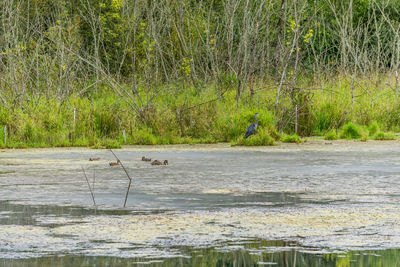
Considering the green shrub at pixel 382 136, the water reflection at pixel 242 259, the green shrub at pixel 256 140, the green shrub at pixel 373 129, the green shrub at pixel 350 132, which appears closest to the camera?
the water reflection at pixel 242 259

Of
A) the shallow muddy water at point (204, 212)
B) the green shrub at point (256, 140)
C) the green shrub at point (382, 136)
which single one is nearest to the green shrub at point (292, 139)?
the green shrub at point (256, 140)

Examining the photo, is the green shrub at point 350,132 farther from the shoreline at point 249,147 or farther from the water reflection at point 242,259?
the water reflection at point 242,259

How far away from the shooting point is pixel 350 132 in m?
22.7

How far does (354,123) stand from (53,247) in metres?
17.6

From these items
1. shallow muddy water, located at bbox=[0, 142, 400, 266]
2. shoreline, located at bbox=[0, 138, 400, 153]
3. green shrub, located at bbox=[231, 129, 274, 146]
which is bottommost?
shallow muddy water, located at bbox=[0, 142, 400, 266]

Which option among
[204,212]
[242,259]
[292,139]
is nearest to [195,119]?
[292,139]

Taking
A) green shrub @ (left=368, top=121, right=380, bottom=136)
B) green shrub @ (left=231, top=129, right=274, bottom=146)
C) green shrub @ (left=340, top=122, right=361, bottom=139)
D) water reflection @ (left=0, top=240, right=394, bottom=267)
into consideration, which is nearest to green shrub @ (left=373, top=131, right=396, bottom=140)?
green shrub @ (left=340, top=122, right=361, bottom=139)

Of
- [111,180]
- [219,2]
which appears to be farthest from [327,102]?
[219,2]

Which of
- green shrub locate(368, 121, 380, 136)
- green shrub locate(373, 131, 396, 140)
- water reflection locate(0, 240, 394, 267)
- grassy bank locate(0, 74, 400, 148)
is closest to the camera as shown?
water reflection locate(0, 240, 394, 267)

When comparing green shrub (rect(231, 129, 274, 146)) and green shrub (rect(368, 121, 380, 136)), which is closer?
green shrub (rect(231, 129, 274, 146))

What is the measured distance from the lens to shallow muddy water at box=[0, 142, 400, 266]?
726 cm

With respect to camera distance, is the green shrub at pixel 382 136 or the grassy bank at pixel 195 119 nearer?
the grassy bank at pixel 195 119

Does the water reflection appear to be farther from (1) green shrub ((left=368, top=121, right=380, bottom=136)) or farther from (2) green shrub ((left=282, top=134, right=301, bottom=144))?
(1) green shrub ((left=368, top=121, right=380, bottom=136))

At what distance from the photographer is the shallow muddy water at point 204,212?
726 cm
